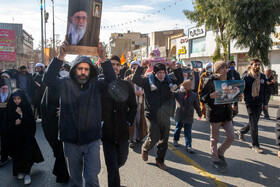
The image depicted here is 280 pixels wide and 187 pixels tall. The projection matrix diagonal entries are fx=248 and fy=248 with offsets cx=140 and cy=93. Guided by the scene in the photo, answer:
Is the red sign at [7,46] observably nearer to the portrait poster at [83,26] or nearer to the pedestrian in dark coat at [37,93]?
the pedestrian in dark coat at [37,93]

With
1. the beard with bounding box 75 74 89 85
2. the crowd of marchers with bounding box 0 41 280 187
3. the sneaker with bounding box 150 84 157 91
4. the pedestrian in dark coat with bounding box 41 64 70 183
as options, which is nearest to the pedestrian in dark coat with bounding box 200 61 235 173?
the crowd of marchers with bounding box 0 41 280 187

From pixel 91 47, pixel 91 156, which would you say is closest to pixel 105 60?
pixel 91 47

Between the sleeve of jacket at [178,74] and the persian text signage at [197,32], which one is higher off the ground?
the persian text signage at [197,32]

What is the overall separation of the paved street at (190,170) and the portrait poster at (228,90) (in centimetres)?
125

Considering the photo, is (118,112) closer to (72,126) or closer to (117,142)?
(117,142)

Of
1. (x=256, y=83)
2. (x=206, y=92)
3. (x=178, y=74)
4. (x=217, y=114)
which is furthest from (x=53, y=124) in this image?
(x=256, y=83)

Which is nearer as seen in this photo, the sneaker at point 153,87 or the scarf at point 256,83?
the sneaker at point 153,87

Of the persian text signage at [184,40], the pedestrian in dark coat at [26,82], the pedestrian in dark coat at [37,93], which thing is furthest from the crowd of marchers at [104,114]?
the persian text signage at [184,40]

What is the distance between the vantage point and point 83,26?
339cm

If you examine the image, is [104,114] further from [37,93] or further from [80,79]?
[37,93]

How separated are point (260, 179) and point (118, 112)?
8.65 feet

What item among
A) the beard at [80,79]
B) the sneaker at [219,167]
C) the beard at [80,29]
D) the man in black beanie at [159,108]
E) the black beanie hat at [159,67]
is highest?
the beard at [80,29]

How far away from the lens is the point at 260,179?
403 centimetres

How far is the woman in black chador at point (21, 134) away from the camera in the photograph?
4129mm
